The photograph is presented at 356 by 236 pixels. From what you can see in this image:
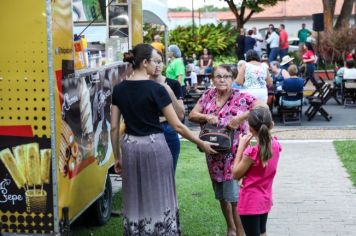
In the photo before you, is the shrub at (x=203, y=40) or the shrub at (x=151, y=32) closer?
the shrub at (x=151, y=32)

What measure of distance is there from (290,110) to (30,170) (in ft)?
34.9

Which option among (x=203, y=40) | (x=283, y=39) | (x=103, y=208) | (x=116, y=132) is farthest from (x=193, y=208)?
(x=203, y=40)

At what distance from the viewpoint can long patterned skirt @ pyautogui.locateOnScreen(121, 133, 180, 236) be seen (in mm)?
5230

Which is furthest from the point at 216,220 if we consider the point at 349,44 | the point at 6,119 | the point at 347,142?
the point at 349,44

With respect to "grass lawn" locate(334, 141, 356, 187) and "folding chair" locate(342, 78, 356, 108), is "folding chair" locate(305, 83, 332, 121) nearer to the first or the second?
"folding chair" locate(342, 78, 356, 108)

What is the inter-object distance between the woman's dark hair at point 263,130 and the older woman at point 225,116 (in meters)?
0.91

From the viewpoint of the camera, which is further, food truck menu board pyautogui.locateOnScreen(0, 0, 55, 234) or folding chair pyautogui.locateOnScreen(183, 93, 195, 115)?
folding chair pyautogui.locateOnScreen(183, 93, 195, 115)

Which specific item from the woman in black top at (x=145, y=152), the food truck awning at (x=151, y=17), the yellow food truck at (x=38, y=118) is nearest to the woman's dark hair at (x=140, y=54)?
the woman in black top at (x=145, y=152)

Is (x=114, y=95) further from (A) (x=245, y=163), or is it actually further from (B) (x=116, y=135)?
(A) (x=245, y=163)

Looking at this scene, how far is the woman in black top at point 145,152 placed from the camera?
5.21m

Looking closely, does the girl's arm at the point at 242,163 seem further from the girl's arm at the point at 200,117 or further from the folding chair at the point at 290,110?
the folding chair at the point at 290,110

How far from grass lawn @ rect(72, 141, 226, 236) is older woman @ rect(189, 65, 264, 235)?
856 millimetres

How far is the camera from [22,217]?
5.18 m

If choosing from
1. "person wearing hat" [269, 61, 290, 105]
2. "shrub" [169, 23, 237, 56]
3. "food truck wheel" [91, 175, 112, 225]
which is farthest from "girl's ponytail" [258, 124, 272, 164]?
"shrub" [169, 23, 237, 56]
